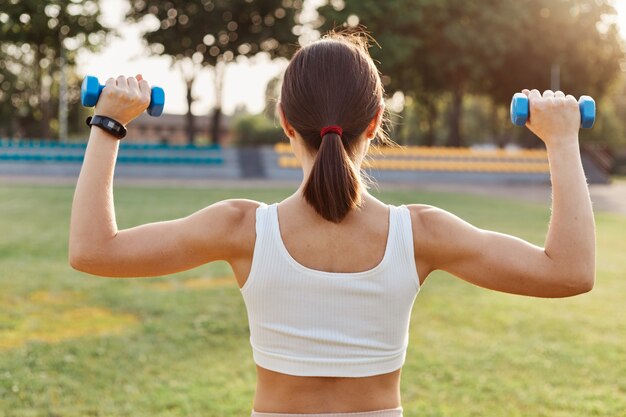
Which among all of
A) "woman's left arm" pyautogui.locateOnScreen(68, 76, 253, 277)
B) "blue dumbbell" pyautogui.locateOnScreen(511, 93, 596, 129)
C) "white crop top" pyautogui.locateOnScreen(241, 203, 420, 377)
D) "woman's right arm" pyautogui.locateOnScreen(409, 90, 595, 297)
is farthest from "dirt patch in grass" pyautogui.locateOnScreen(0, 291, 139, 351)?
"blue dumbbell" pyautogui.locateOnScreen(511, 93, 596, 129)

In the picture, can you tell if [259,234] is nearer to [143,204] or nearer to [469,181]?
[143,204]

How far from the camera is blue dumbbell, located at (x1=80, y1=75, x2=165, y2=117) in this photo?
1.65m

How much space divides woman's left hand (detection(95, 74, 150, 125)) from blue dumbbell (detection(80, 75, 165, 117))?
0.02 m

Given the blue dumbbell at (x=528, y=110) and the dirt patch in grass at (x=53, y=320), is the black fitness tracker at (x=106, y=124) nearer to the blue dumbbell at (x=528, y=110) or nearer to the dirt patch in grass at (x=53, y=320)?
the blue dumbbell at (x=528, y=110)

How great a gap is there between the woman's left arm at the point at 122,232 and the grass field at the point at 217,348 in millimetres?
2871

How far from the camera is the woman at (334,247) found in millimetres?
1589

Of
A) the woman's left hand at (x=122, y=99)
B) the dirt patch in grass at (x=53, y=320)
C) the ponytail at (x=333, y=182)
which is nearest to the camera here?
the ponytail at (x=333, y=182)

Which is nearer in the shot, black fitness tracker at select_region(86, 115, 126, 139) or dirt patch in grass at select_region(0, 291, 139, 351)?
black fitness tracker at select_region(86, 115, 126, 139)

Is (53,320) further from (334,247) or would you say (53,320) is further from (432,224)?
(432,224)

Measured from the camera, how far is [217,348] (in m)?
5.58

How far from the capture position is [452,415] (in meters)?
4.30

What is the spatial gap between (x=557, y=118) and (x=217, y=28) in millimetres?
40056

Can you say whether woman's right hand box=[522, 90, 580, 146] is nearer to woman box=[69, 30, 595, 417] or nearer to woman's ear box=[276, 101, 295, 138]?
woman box=[69, 30, 595, 417]

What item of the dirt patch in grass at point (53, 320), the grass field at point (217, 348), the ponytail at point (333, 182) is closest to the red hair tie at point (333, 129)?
the ponytail at point (333, 182)
